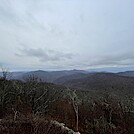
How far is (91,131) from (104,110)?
5686mm

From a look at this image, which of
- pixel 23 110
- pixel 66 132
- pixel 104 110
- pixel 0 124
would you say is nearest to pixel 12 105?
pixel 23 110

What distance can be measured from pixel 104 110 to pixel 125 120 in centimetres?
302

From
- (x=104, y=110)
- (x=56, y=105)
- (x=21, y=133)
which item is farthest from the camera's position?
(x=104, y=110)

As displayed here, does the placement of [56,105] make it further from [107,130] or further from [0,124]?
[0,124]

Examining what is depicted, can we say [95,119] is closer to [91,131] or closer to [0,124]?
[91,131]

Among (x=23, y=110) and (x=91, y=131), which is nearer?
(x=23, y=110)

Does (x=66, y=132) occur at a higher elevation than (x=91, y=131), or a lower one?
higher

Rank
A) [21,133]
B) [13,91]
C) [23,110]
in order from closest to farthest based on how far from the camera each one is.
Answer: [21,133] → [23,110] → [13,91]

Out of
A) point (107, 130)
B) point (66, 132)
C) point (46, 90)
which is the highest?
point (46, 90)

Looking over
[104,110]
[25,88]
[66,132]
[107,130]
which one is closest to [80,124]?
[107,130]

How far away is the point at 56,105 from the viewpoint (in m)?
29.1

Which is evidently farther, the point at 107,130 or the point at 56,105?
the point at 56,105

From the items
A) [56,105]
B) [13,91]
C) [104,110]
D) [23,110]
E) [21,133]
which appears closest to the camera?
[21,133]

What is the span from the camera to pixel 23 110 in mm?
24109
